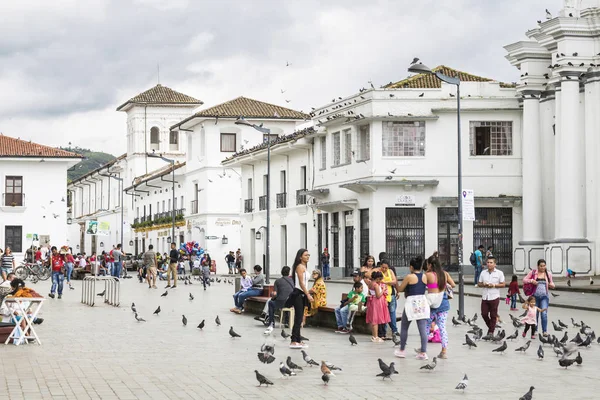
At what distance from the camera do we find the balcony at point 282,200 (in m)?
59.4

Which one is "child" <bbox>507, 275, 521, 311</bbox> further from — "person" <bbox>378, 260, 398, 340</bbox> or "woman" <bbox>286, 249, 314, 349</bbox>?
"woman" <bbox>286, 249, 314, 349</bbox>

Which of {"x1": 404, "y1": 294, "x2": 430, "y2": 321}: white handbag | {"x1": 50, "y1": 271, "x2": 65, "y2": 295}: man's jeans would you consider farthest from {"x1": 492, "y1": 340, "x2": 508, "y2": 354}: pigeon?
{"x1": 50, "y1": 271, "x2": 65, "y2": 295}: man's jeans

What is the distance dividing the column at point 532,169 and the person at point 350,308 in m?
25.0

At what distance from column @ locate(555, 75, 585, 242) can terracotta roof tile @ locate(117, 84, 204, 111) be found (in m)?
59.8

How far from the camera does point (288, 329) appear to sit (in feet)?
69.3

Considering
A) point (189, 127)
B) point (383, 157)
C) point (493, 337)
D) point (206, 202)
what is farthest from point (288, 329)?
point (189, 127)

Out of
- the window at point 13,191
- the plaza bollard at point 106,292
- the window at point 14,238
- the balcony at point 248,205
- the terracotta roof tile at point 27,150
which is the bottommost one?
the plaza bollard at point 106,292

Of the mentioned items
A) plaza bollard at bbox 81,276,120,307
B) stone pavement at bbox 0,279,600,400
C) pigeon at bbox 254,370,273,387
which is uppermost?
plaza bollard at bbox 81,276,120,307

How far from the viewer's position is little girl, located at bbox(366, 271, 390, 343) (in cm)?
1884

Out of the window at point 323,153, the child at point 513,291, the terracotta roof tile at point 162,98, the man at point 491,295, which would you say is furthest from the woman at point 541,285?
the terracotta roof tile at point 162,98

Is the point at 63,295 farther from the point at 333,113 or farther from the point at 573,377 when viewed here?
the point at 573,377

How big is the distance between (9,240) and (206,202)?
13.3 meters

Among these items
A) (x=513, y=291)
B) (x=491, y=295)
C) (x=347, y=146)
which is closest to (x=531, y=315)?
(x=491, y=295)

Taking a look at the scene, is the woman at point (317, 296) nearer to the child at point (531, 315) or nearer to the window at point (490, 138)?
the child at point (531, 315)
